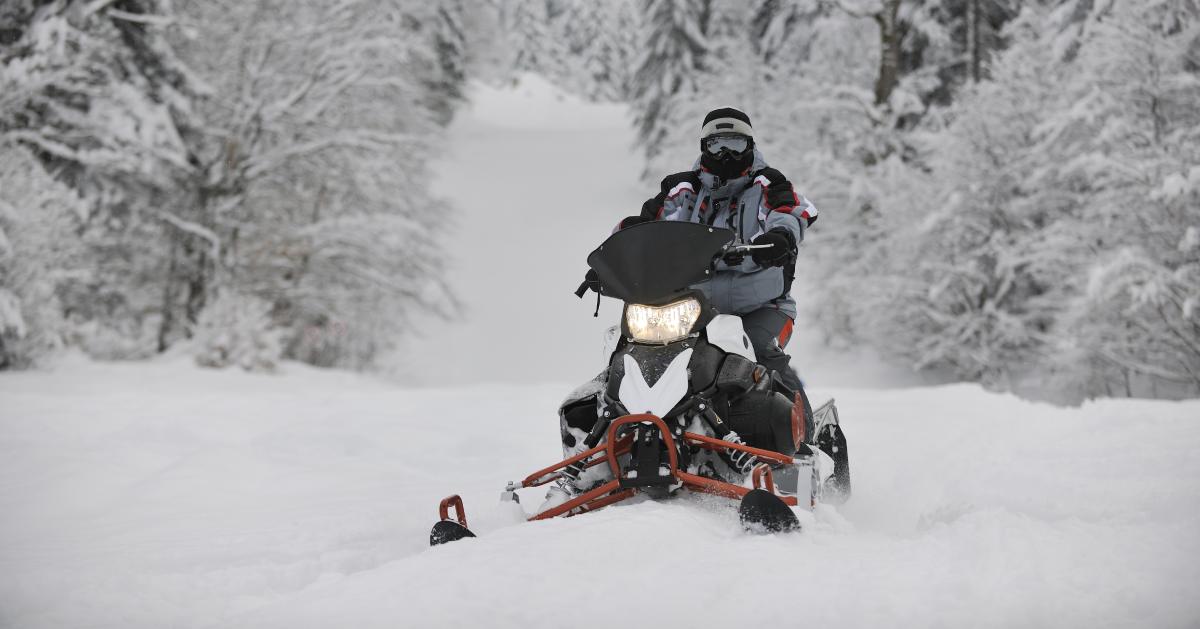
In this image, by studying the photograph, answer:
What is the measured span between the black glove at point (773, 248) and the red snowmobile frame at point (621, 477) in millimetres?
795

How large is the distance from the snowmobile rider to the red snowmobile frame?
77 cm

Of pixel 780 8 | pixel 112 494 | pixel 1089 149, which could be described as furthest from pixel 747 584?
pixel 780 8

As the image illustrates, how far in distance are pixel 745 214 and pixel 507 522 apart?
5.75 ft

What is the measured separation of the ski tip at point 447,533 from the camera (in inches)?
111

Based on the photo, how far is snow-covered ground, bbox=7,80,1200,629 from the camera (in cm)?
212

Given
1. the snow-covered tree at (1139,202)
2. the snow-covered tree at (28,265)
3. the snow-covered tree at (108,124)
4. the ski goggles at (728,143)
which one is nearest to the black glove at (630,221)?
the ski goggles at (728,143)

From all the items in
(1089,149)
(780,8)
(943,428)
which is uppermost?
(780,8)

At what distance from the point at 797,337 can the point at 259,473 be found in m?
14.6

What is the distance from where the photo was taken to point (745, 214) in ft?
13.0

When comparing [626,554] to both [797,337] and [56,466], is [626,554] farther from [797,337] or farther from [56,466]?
[797,337]

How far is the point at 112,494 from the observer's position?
13.9ft

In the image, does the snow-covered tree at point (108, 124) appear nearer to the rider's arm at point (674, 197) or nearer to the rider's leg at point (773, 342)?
the rider's arm at point (674, 197)

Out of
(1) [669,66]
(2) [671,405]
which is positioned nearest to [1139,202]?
(2) [671,405]

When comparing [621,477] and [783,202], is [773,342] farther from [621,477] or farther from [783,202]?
[621,477]
